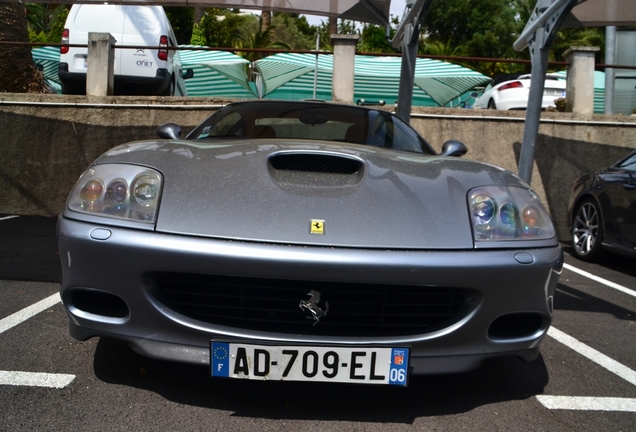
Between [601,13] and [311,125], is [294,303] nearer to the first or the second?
[311,125]

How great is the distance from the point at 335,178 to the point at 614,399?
1.51 m

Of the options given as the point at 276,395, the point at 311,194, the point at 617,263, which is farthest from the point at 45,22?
the point at 276,395

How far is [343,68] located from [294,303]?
791 centimetres

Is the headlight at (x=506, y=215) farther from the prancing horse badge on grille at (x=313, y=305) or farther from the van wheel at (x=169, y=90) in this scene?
the van wheel at (x=169, y=90)

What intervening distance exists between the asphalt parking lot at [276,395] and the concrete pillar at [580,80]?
6832 millimetres

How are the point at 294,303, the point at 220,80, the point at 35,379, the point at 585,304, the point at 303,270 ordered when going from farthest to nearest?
the point at 220,80 → the point at 585,304 → the point at 35,379 → the point at 294,303 → the point at 303,270

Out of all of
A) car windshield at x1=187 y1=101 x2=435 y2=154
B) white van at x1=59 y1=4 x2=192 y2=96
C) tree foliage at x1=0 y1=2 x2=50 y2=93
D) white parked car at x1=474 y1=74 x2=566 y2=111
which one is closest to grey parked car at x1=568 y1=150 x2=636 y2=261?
car windshield at x1=187 y1=101 x2=435 y2=154

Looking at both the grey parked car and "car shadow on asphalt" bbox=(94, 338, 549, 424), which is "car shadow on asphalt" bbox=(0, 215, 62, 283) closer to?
"car shadow on asphalt" bbox=(94, 338, 549, 424)

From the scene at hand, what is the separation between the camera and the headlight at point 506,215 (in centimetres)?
253

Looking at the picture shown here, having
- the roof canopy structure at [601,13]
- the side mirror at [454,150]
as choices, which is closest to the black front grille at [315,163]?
the side mirror at [454,150]

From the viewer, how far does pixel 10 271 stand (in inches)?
190

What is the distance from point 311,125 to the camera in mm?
3916

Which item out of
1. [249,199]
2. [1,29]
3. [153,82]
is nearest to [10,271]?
[249,199]

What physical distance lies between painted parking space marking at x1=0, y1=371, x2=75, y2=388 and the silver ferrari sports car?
0.29m
